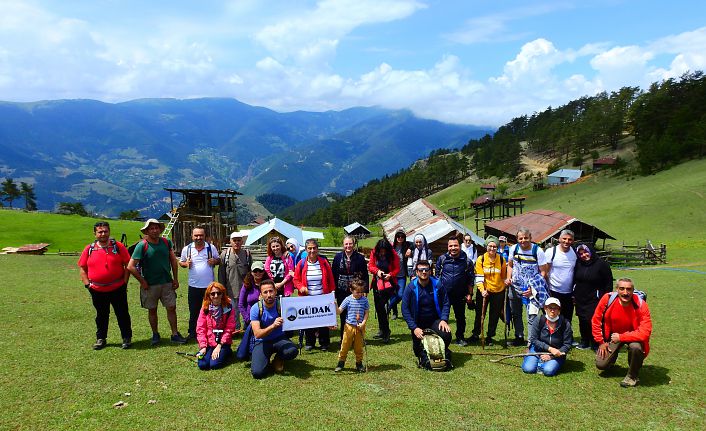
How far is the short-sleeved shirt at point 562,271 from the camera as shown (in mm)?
8633

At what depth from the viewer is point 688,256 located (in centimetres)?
2998

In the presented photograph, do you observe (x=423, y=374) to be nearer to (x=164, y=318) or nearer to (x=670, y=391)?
(x=670, y=391)

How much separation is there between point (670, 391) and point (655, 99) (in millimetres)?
91575

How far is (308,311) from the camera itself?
8.16 m

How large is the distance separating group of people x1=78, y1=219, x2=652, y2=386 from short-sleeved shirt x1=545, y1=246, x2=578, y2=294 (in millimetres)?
21

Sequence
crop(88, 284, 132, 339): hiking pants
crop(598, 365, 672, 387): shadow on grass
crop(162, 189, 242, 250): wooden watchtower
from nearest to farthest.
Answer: crop(598, 365, 672, 387): shadow on grass → crop(88, 284, 132, 339): hiking pants → crop(162, 189, 242, 250): wooden watchtower

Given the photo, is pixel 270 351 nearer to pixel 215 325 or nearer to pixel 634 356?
pixel 215 325

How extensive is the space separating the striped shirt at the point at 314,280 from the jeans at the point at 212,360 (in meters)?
1.94

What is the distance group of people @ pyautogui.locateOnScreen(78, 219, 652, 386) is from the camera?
7684 millimetres

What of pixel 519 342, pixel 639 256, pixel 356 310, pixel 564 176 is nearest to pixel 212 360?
pixel 356 310

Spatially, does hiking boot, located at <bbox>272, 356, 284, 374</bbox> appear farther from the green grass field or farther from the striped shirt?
the striped shirt

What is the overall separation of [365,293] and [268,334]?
2.17 metres

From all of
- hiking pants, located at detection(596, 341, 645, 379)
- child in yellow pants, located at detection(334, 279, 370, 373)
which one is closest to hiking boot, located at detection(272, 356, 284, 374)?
child in yellow pants, located at detection(334, 279, 370, 373)

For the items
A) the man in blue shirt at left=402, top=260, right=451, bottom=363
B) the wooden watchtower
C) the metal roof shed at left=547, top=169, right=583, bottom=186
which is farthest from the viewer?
the metal roof shed at left=547, top=169, right=583, bottom=186
